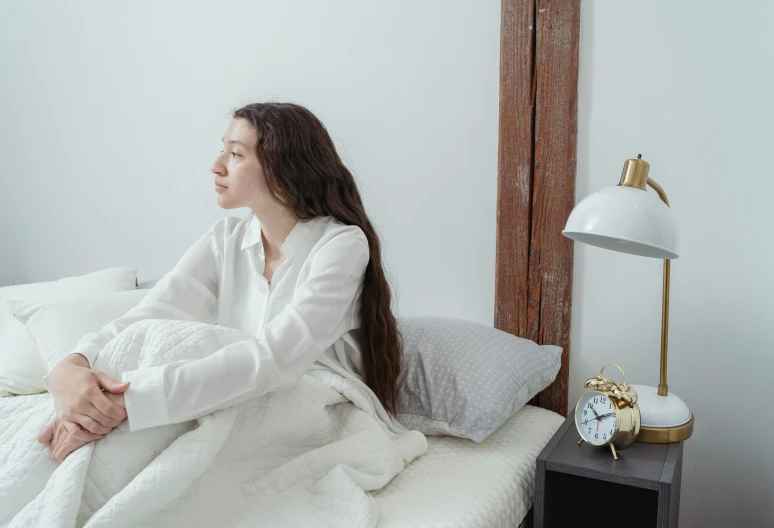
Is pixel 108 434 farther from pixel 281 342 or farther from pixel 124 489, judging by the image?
pixel 281 342

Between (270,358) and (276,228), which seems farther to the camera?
(276,228)

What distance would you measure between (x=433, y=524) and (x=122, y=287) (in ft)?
4.77

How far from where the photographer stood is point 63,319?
1.84 meters

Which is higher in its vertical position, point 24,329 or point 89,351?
point 89,351

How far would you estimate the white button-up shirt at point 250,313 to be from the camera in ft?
3.87

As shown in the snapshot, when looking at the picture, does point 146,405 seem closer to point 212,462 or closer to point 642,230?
point 212,462

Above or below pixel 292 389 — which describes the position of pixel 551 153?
above

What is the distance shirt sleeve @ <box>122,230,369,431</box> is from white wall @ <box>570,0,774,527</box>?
2.29ft

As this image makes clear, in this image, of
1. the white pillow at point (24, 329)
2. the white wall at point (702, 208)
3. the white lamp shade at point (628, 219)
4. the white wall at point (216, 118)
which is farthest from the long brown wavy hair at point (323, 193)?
the white pillow at point (24, 329)

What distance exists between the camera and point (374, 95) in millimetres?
2051

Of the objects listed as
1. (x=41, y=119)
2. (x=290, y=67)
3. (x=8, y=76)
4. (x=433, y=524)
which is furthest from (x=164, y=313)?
(x=8, y=76)

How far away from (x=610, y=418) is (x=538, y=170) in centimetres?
72

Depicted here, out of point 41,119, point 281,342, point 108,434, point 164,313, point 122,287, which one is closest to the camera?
point 108,434

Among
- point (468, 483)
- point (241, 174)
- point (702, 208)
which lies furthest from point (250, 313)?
point (702, 208)
